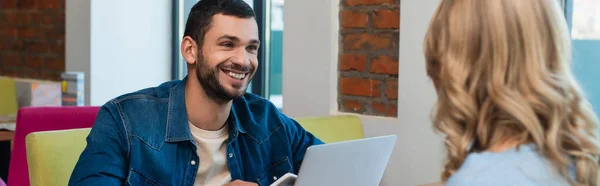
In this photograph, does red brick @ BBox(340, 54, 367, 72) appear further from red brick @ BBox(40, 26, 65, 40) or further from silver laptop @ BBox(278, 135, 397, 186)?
red brick @ BBox(40, 26, 65, 40)

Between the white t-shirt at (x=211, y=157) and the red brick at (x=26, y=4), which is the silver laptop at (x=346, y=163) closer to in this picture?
the white t-shirt at (x=211, y=157)

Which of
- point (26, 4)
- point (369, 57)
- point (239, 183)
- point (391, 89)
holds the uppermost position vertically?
point (26, 4)

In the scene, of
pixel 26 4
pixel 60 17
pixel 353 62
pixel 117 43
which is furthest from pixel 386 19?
pixel 26 4

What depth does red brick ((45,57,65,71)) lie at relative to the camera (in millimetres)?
4551

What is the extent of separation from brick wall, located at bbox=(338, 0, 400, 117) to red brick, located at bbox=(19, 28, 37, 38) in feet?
7.81

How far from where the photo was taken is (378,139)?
1.97m

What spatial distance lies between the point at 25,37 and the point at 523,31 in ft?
13.4

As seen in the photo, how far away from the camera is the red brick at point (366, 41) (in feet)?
9.45

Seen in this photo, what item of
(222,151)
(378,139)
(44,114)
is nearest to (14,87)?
(44,114)

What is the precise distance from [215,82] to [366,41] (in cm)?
91

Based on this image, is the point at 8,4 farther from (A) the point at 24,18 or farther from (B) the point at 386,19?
(B) the point at 386,19

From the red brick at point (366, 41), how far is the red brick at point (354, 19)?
4cm

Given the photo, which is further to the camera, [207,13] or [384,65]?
[384,65]

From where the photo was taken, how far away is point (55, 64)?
4602mm
